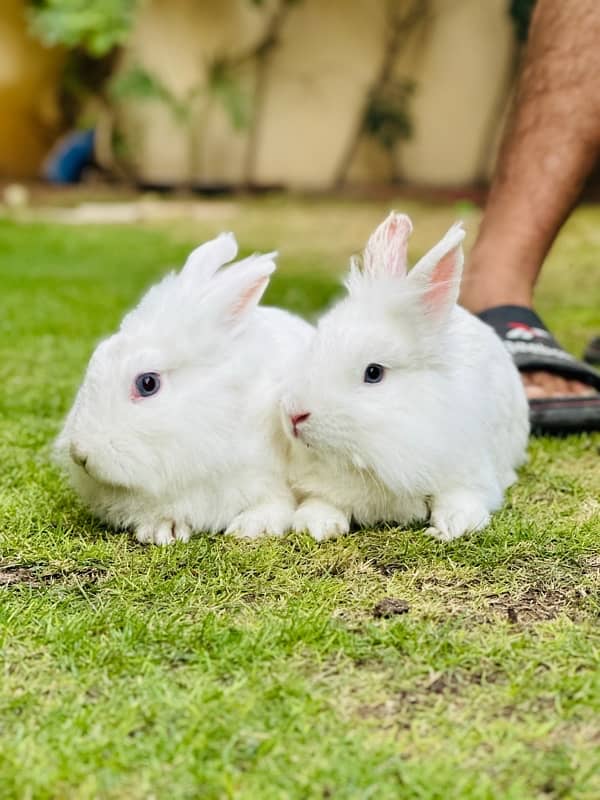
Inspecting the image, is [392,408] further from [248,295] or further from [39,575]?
[39,575]

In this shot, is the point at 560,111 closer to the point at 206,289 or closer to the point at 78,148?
the point at 206,289

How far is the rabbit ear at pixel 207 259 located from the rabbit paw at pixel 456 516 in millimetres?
551

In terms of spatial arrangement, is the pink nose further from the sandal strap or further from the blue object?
the blue object

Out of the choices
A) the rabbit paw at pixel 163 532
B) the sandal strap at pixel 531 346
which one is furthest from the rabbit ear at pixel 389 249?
the sandal strap at pixel 531 346

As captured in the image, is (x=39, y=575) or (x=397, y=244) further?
(x=397, y=244)

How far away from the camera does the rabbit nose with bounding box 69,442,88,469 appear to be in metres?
1.65

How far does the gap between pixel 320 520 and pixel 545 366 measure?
3.13 feet

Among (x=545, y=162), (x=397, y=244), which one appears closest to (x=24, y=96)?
(x=545, y=162)

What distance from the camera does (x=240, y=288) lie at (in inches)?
68.9

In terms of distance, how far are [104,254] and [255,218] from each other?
174cm

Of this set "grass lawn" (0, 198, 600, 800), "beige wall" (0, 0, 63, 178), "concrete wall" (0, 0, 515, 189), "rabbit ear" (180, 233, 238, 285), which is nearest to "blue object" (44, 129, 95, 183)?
"concrete wall" (0, 0, 515, 189)

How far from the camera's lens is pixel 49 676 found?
1277mm

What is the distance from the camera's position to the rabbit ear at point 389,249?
1731 millimetres

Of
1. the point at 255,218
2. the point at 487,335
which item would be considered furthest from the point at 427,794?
the point at 255,218
